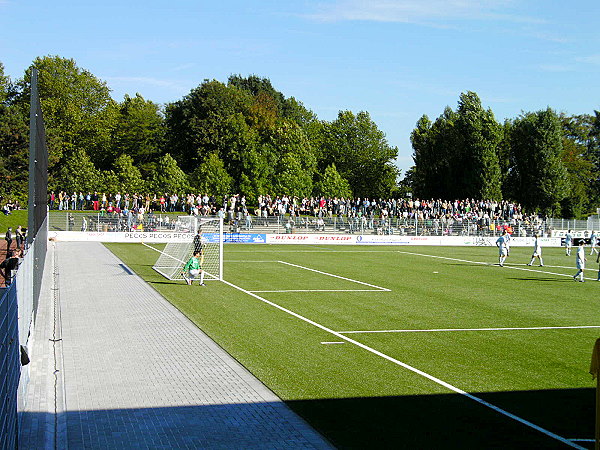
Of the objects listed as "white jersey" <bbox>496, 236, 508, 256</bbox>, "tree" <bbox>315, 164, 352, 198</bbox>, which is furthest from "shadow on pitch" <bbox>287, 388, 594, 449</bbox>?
"tree" <bbox>315, 164, 352, 198</bbox>

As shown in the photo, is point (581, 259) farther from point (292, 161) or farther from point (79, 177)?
point (79, 177)

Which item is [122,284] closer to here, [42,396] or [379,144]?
[42,396]

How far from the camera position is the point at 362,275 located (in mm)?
29531

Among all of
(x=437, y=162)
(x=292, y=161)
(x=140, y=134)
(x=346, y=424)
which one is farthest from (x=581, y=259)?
(x=140, y=134)

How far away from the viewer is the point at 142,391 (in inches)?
404

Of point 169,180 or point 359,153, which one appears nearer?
point 169,180

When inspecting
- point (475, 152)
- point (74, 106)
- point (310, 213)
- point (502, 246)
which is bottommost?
point (502, 246)

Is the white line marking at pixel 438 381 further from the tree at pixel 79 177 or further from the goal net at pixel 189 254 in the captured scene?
the tree at pixel 79 177

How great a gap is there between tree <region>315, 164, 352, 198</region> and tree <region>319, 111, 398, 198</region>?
838cm

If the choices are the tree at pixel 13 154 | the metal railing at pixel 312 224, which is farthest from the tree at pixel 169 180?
the metal railing at pixel 312 224

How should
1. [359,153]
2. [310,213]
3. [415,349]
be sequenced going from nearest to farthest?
[415,349]
[310,213]
[359,153]

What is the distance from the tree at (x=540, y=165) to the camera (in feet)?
268

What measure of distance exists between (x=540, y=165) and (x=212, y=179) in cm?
3884

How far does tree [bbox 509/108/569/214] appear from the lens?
268 ft
